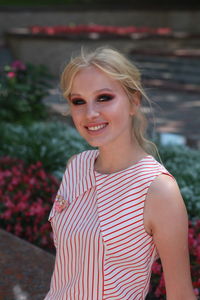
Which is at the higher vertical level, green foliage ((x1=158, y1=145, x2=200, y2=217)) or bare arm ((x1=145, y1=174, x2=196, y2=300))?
bare arm ((x1=145, y1=174, x2=196, y2=300))

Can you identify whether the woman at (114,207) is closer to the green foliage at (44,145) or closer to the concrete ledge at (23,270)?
the concrete ledge at (23,270)

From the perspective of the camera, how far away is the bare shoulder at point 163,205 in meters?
1.65

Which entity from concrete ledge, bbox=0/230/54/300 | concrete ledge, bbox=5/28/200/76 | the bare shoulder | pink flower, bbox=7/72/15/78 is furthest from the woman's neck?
concrete ledge, bbox=5/28/200/76

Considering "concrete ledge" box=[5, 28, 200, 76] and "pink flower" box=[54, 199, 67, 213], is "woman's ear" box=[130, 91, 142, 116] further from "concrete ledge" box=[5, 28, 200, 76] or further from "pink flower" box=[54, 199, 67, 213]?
"concrete ledge" box=[5, 28, 200, 76]

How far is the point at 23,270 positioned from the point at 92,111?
172cm

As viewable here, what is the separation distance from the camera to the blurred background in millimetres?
3375

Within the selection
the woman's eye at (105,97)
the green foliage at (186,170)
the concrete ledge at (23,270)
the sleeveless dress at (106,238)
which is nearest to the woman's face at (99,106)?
the woman's eye at (105,97)

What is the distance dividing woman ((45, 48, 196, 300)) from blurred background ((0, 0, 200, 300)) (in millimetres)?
334

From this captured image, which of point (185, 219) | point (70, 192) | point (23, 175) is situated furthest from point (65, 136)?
point (185, 219)

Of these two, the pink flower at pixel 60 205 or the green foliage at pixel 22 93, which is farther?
the green foliage at pixel 22 93

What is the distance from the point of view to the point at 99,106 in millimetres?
1857

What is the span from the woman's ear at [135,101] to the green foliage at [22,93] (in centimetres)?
499

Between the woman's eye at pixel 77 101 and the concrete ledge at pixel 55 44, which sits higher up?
the woman's eye at pixel 77 101

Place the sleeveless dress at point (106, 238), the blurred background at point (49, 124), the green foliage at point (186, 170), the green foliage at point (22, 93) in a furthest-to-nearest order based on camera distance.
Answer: the green foliage at point (22, 93) → the green foliage at point (186, 170) → the blurred background at point (49, 124) → the sleeveless dress at point (106, 238)
